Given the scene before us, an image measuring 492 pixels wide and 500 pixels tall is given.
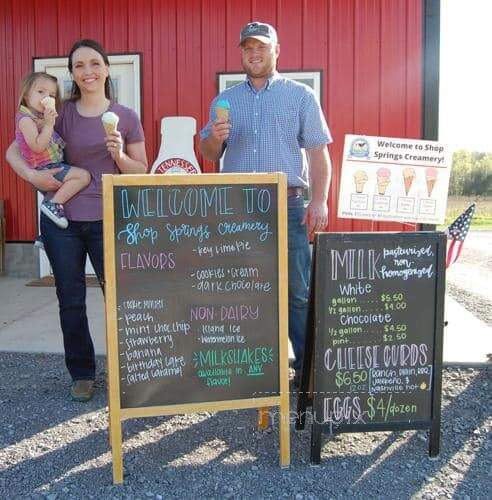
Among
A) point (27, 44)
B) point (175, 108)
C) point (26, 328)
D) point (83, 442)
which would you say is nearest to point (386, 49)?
point (175, 108)

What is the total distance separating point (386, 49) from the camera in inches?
231

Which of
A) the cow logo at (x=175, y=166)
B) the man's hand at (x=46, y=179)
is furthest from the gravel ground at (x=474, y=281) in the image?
the man's hand at (x=46, y=179)

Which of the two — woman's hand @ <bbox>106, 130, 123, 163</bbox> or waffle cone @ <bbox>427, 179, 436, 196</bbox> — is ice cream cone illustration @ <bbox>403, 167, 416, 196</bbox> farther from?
woman's hand @ <bbox>106, 130, 123, 163</bbox>

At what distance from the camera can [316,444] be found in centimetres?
254

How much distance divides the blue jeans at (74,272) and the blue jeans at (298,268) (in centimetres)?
Answer: 105

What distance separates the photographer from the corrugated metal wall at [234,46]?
5.89 m

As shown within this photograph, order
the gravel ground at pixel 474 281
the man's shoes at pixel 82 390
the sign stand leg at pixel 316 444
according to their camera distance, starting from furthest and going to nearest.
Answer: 1. the gravel ground at pixel 474 281
2. the man's shoes at pixel 82 390
3. the sign stand leg at pixel 316 444

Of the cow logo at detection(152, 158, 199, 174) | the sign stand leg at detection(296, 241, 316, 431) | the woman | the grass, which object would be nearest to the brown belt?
the sign stand leg at detection(296, 241, 316, 431)

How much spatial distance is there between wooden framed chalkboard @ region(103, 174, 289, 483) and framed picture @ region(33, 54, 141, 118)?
13.6 feet

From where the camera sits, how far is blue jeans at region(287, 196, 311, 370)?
10.1 feet

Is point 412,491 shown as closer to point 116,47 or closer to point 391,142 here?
point 391,142

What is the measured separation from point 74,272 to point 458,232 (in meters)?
2.61

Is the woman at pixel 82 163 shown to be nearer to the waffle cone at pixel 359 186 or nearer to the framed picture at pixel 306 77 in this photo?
the waffle cone at pixel 359 186

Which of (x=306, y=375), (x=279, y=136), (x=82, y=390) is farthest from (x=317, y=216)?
(x=82, y=390)
